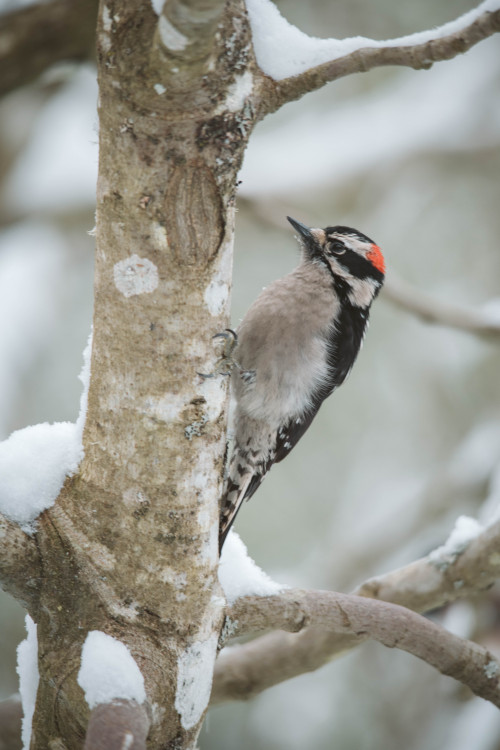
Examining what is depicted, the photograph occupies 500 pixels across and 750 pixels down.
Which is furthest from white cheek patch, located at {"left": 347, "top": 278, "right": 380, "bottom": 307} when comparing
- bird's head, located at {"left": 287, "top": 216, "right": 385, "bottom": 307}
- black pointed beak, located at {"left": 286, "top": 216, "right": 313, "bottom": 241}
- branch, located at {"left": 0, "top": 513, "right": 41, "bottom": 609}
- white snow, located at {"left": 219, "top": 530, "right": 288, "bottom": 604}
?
branch, located at {"left": 0, "top": 513, "right": 41, "bottom": 609}

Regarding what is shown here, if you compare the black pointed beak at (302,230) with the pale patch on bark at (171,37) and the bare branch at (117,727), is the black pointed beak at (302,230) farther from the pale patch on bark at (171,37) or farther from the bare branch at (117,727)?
the bare branch at (117,727)

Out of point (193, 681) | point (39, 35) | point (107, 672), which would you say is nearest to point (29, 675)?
point (107, 672)

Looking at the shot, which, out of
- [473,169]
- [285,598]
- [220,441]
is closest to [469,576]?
[285,598]

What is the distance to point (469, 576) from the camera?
3.04 meters

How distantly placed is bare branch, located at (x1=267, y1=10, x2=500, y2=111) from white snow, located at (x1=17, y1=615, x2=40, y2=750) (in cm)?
173

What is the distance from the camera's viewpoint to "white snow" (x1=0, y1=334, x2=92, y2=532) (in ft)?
6.86

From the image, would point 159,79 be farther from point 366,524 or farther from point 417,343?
Answer: point 417,343

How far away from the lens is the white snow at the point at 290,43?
182cm

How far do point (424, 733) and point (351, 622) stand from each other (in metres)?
3.15

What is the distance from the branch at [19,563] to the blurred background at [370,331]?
110 inches

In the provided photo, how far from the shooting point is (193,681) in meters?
2.11

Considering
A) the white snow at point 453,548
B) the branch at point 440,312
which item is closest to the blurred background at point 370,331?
the branch at point 440,312

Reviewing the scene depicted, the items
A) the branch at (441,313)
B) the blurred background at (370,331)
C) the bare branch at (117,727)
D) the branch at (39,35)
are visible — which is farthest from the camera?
the blurred background at (370,331)

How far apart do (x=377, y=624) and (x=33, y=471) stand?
1.30 meters
